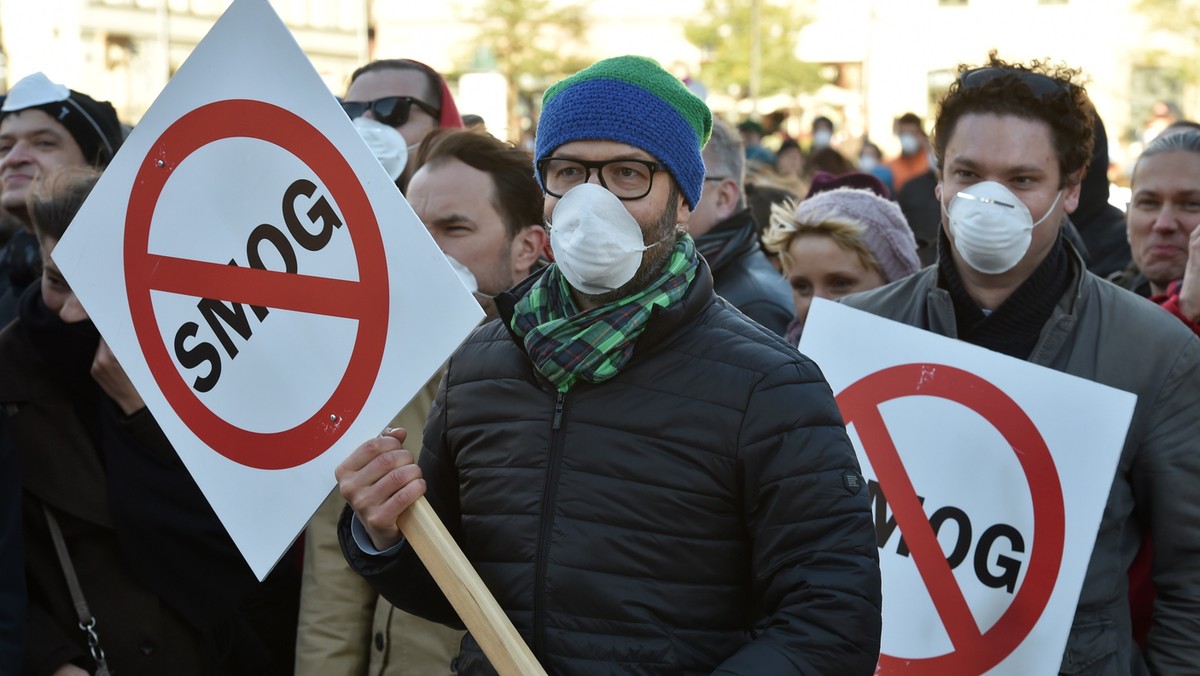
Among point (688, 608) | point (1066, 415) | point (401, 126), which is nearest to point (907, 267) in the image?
point (1066, 415)

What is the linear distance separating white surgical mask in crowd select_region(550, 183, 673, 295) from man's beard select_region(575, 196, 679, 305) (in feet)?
0.08

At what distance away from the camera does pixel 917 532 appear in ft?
9.96

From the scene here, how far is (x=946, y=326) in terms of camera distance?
3.28 meters

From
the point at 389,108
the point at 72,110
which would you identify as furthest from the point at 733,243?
the point at 72,110

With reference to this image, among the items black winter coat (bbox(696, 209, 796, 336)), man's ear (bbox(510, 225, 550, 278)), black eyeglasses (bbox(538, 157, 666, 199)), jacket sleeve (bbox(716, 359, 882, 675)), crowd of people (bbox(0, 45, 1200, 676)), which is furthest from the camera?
black winter coat (bbox(696, 209, 796, 336))

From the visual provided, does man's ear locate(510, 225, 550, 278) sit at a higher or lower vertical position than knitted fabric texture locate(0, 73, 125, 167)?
lower

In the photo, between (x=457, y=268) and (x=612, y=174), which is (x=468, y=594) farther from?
(x=457, y=268)

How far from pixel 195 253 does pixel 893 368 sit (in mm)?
1555

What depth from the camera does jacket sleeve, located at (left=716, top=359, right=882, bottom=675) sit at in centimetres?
217

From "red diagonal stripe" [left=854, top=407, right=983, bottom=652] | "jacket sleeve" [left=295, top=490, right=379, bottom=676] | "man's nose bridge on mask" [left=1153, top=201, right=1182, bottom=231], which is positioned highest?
"man's nose bridge on mask" [left=1153, top=201, right=1182, bottom=231]

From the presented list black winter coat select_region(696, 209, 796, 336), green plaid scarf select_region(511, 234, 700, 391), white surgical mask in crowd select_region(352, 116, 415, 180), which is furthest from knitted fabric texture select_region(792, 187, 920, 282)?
green plaid scarf select_region(511, 234, 700, 391)

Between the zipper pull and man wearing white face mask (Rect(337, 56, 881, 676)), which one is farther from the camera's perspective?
the zipper pull

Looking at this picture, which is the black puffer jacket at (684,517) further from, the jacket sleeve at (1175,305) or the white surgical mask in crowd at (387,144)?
the white surgical mask in crowd at (387,144)

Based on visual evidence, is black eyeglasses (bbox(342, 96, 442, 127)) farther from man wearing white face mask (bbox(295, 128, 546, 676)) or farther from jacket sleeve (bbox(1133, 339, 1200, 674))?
jacket sleeve (bbox(1133, 339, 1200, 674))
